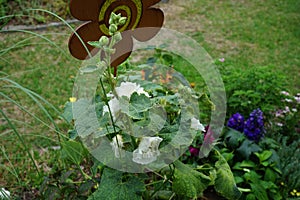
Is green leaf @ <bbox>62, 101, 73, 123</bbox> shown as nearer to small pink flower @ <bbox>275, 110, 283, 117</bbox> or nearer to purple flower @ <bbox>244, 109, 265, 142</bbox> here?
purple flower @ <bbox>244, 109, 265, 142</bbox>

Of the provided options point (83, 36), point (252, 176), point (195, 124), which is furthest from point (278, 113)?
point (83, 36)

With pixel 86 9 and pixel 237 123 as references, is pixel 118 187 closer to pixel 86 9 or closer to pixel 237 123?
pixel 86 9

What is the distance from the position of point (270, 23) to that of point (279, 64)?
40.1 inches

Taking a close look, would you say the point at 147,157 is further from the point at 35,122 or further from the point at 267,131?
the point at 35,122

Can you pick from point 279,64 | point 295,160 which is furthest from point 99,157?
point 279,64

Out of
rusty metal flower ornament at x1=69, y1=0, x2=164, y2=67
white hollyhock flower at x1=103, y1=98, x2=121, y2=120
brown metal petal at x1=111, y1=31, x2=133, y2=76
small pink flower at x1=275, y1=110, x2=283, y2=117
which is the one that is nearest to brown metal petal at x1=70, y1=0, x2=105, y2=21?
rusty metal flower ornament at x1=69, y1=0, x2=164, y2=67

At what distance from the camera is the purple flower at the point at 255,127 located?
2393 millimetres

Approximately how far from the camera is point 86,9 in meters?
1.32

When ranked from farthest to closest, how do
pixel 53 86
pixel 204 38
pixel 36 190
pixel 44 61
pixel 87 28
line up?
pixel 204 38, pixel 44 61, pixel 53 86, pixel 36 190, pixel 87 28

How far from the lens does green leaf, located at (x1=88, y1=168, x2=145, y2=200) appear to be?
1.39 metres

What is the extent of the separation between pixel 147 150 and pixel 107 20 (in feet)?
1.60

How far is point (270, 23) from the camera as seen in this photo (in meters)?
4.74

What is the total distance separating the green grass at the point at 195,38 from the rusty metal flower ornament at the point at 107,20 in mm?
1277

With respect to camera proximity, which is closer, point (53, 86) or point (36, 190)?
point (36, 190)
